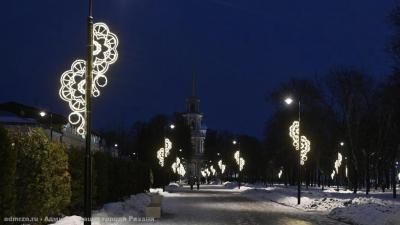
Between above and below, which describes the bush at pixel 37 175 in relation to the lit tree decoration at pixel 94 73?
below

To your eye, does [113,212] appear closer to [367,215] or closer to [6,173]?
[367,215]

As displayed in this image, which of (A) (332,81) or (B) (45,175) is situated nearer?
(B) (45,175)

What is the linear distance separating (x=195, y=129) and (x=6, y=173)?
6776 inches

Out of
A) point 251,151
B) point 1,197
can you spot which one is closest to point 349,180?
point 251,151

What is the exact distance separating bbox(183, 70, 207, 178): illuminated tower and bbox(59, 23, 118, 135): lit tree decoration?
522 ft

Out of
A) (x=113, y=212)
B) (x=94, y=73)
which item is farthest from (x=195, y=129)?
(x=94, y=73)

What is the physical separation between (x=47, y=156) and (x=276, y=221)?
36.3 feet

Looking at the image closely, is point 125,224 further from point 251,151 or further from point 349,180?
point 251,151

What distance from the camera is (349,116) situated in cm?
6750

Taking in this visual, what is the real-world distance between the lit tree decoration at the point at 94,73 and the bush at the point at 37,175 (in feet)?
4.45

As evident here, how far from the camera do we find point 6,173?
1520cm

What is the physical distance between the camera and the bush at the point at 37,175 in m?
18.2

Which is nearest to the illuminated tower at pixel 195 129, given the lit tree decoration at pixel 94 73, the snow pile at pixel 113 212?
the snow pile at pixel 113 212

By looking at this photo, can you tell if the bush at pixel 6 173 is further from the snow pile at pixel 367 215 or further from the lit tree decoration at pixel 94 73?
the snow pile at pixel 367 215
